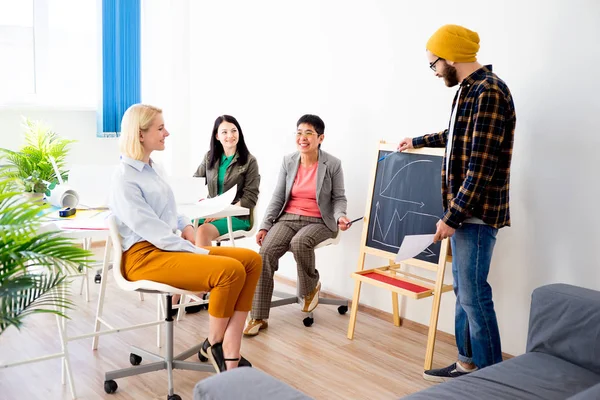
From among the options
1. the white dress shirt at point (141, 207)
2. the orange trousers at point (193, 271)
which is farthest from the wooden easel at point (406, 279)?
the white dress shirt at point (141, 207)

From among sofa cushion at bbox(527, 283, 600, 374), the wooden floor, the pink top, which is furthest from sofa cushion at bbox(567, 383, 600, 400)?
the pink top

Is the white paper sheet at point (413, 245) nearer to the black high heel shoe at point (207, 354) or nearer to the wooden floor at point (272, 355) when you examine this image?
the wooden floor at point (272, 355)

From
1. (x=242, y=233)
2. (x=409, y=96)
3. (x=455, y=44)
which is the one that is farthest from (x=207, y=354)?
(x=409, y=96)

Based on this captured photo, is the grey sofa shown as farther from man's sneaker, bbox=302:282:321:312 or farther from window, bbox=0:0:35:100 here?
window, bbox=0:0:35:100

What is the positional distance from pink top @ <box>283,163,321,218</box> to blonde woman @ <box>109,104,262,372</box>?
3.33 feet

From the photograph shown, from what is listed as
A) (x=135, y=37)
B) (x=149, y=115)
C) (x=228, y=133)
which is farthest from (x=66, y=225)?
(x=135, y=37)

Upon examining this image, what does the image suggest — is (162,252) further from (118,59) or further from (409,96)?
(118,59)

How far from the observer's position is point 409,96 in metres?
3.73

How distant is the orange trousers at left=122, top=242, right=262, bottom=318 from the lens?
2699mm

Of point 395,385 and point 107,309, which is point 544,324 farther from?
point 107,309

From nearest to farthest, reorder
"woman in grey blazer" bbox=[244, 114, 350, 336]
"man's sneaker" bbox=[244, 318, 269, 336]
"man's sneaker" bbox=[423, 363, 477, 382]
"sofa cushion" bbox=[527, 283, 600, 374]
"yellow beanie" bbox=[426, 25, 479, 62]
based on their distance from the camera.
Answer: "sofa cushion" bbox=[527, 283, 600, 374]
"yellow beanie" bbox=[426, 25, 479, 62]
"man's sneaker" bbox=[423, 363, 477, 382]
"man's sneaker" bbox=[244, 318, 269, 336]
"woman in grey blazer" bbox=[244, 114, 350, 336]

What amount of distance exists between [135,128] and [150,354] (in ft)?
3.43

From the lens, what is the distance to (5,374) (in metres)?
3.04

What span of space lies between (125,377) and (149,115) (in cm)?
119
